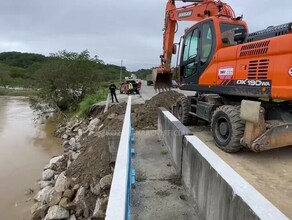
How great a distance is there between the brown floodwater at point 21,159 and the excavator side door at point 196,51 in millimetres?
6275

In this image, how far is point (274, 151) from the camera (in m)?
6.73

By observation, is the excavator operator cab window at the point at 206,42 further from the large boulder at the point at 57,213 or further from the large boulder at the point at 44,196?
the large boulder at the point at 44,196

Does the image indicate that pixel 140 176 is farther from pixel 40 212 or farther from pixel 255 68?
pixel 40 212

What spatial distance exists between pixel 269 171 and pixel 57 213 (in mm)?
5084

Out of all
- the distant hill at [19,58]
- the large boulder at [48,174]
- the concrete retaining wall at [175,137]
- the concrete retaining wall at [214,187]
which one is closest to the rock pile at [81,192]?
the large boulder at [48,174]

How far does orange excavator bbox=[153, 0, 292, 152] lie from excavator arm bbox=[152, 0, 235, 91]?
0.10ft

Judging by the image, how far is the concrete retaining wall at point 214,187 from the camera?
9.10 ft

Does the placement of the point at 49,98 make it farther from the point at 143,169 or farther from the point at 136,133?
the point at 143,169

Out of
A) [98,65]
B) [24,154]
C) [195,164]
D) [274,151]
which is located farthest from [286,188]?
[98,65]

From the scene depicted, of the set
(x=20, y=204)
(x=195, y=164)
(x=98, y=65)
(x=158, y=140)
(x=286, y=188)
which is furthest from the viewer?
(x=98, y=65)

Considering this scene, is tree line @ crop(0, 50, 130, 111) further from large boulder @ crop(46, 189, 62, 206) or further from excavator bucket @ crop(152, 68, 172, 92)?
large boulder @ crop(46, 189, 62, 206)

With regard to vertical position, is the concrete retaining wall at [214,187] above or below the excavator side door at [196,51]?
below

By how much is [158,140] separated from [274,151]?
282 cm

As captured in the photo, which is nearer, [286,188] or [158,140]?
[286,188]
